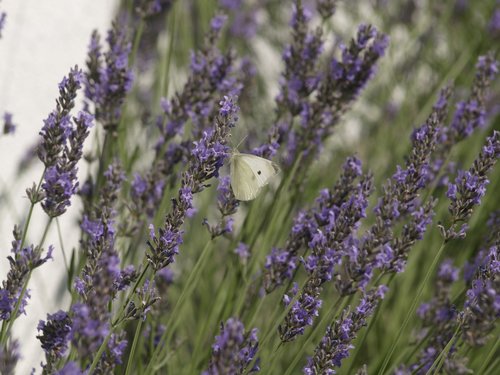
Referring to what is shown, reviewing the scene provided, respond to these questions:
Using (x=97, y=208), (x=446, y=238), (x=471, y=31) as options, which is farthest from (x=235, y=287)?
(x=471, y=31)

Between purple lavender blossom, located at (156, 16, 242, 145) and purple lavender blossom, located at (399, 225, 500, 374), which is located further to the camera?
purple lavender blossom, located at (156, 16, 242, 145)

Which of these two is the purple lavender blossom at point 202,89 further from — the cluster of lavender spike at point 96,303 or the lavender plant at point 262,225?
the cluster of lavender spike at point 96,303

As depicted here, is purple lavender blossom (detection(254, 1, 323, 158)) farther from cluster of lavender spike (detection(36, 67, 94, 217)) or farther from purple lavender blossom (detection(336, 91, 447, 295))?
cluster of lavender spike (detection(36, 67, 94, 217))

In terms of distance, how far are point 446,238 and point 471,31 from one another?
302 centimetres

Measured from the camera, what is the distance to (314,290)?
58.2 inches

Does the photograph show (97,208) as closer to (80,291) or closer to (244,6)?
(80,291)

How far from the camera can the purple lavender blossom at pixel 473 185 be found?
1.47 m

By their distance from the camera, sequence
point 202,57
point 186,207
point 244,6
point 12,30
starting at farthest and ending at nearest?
point 244,6
point 12,30
point 202,57
point 186,207

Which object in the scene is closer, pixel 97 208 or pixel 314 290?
pixel 314 290

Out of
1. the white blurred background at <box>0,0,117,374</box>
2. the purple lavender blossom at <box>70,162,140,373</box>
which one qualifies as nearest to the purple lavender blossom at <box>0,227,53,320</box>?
the purple lavender blossom at <box>70,162,140,373</box>

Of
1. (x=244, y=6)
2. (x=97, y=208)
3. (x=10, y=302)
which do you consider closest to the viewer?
(x=10, y=302)

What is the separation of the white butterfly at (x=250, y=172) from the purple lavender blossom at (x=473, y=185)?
1.60 ft

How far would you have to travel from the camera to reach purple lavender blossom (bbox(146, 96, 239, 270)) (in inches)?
52.7

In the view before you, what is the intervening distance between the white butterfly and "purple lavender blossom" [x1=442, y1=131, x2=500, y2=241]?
0.49m
